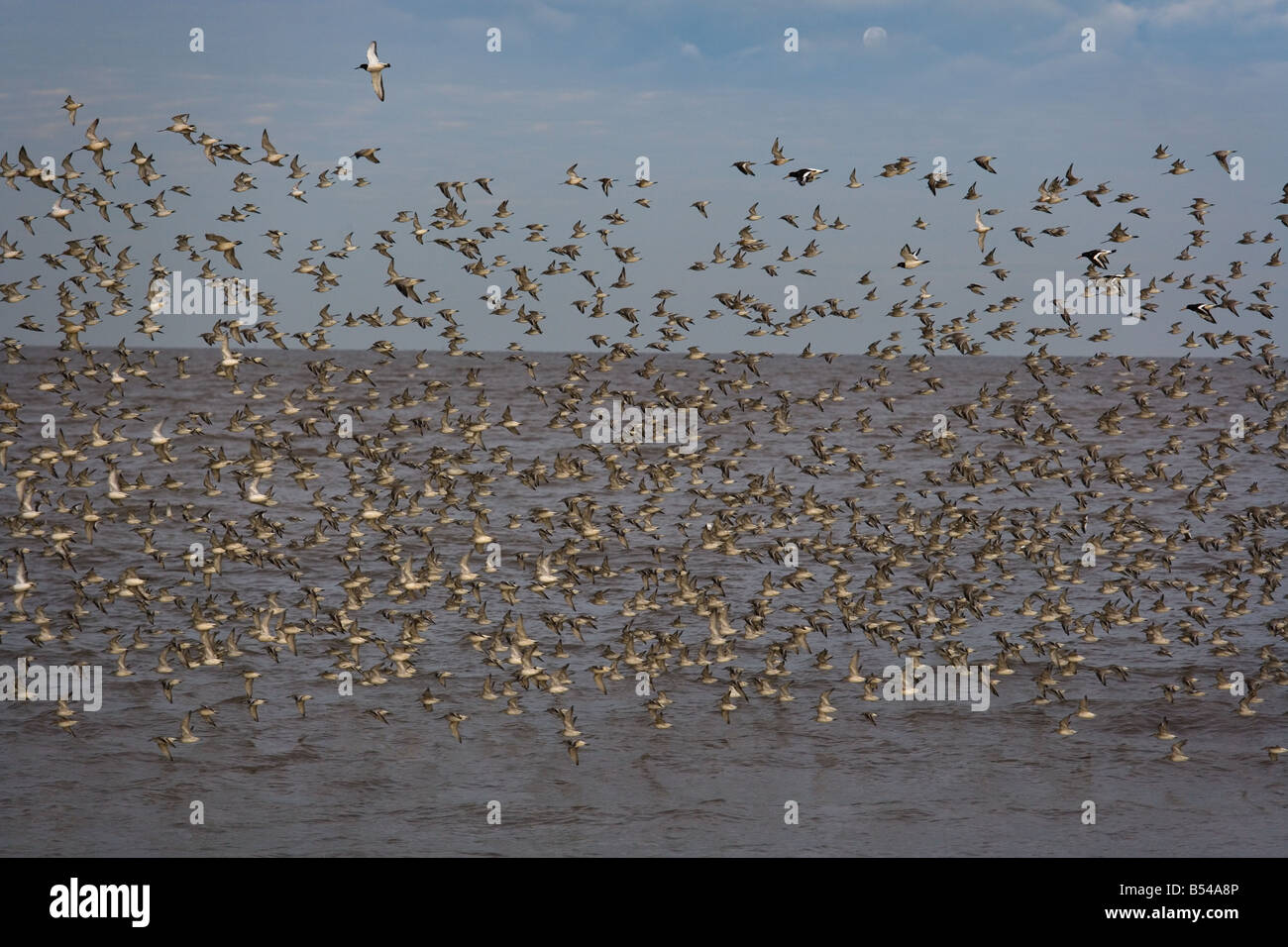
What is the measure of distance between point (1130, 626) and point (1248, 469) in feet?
131

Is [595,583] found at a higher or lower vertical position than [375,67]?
lower

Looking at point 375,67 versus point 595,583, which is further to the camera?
point 595,583

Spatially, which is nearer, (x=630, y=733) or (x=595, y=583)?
(x=630, y=733)

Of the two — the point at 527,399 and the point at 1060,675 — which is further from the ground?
the point at 527,399

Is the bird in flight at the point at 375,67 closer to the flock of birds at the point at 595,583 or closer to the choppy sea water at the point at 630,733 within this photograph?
the flock of birds at the point at 595,583

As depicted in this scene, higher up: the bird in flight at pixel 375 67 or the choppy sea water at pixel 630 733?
the bird in flight at pixel 375 67

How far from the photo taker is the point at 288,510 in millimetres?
52875

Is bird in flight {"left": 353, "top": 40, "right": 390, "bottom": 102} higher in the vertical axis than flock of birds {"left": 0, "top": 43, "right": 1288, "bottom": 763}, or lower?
higher

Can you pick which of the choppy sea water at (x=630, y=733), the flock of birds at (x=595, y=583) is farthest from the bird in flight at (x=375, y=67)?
the choppy sea water at (x=630, y=733)

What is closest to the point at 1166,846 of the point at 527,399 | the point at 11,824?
the point at 11,824

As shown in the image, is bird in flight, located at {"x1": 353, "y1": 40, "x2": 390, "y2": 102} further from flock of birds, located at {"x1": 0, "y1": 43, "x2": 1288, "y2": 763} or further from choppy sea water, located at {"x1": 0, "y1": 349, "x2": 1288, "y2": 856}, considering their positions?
choppy sea water, located at {"x1": 0, "y1": 349, "x2": 1288, "y2": 856}

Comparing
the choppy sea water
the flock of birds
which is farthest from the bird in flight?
the choppy sea water

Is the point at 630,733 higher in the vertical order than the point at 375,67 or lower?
lower

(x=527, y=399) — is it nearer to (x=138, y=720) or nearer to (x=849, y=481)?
(x=849, y=481)
